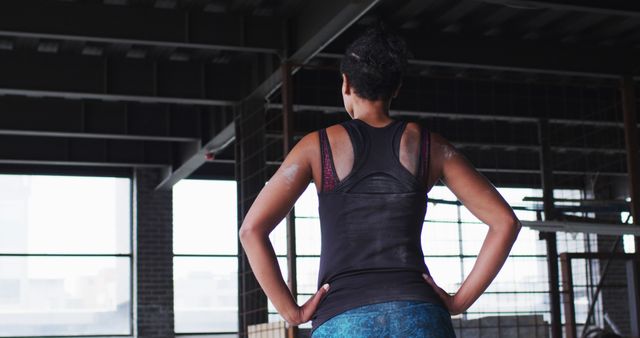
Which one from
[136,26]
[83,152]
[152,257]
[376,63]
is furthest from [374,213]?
[152,257]

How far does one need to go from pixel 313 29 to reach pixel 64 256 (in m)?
9.11

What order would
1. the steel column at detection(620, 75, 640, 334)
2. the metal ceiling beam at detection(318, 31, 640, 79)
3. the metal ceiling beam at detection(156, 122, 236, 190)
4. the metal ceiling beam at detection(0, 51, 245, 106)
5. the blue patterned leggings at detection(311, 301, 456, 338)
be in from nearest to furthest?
1. the blue patterned leggings at detection(311, 301, 456, 338)
2. the steel column at detection(620, 75, 640, 334)
3. the metal ceiling beam at detection(318, 31, 640, 79)
4. the metal ceiling beam at detection(0, 51, 245, 106)
5. the metal ceiling beam at detection(156, 122, 236, 190)

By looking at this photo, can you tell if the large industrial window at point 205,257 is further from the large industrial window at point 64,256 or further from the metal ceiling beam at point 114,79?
the metal ceiling beam at point 114,79

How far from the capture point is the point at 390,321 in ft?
7.31

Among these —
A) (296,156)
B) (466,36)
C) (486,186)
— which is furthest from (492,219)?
(466,36)

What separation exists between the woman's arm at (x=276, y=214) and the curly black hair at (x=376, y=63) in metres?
0.17

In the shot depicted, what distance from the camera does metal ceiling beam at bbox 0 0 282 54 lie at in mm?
9945

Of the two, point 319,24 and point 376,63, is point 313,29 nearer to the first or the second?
point 319,24

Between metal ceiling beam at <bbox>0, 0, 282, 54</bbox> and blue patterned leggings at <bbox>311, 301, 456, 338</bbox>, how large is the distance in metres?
8.35

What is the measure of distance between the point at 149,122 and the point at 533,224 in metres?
7.18

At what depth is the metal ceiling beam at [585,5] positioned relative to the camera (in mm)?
9555

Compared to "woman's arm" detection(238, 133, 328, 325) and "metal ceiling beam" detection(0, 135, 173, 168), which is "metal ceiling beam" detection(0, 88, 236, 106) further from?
"woman's arm" detection(238, 133, 328, 325)

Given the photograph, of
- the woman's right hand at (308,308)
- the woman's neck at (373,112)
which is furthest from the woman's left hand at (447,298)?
the woman's neck at (373,112)

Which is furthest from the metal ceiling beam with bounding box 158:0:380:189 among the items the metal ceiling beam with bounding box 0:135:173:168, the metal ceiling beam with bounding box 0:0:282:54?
the metal ceiling beam with bounding box 0:135:173:168
